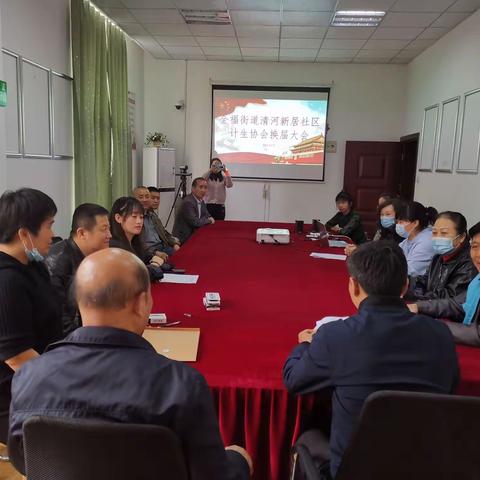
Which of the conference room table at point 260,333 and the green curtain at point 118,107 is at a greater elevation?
the green curtain at point 118,107

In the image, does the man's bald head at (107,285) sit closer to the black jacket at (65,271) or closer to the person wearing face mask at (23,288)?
the person wearing face mask at (23,288)

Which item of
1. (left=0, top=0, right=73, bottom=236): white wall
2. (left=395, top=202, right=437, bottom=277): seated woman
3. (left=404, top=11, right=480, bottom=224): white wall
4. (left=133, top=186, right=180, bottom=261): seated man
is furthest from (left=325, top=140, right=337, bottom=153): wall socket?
(left=395, top=202, right=437, bottom=277): seated woman

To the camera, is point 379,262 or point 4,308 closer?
point 379,262

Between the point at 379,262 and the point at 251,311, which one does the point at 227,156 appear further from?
the point at 379,262

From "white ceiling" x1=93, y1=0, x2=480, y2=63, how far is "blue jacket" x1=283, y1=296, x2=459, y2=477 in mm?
4271

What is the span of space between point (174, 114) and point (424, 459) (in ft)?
23.7

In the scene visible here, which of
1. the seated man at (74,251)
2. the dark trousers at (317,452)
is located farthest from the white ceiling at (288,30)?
the dark trousers at (317,452)

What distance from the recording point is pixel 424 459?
3.55 ft

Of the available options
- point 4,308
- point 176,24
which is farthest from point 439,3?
point 4,308

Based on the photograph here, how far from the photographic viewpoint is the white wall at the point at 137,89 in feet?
22.6

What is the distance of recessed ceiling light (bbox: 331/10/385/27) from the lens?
4.93m

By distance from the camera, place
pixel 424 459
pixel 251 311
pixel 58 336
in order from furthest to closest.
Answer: pixel 251 311
pixel 58 336
pixel 424 459

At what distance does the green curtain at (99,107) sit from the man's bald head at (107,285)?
4.28 meters

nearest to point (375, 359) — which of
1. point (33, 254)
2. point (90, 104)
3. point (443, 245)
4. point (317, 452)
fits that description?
point (317, 452)
